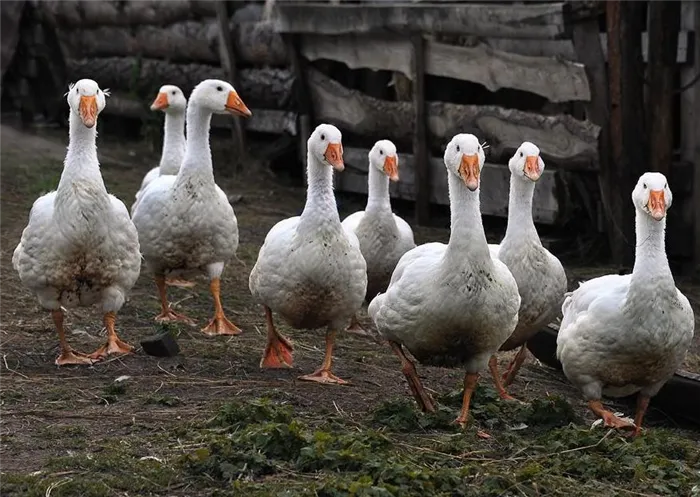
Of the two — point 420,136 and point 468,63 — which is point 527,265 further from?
point 420,136

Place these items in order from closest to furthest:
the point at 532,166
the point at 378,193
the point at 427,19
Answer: the point at 532,166
the point at 378,193
the point at 427,19

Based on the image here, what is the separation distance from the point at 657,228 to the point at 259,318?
352 centimetres

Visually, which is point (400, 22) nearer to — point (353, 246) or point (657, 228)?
point (353, 246)

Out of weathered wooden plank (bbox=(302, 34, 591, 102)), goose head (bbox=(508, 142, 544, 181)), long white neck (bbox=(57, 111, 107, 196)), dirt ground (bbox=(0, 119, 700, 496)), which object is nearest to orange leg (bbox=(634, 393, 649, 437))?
dirt ground (bbox=(0, 119, 700, 496))

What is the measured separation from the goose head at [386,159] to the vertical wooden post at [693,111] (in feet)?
9.54

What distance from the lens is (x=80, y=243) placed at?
7.68 meters

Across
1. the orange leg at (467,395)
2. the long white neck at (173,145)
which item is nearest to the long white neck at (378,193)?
the long white neck at (173,145)

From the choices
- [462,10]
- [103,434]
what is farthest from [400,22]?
[103,434]

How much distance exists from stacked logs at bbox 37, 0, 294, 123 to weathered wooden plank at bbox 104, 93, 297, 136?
1.5 inches

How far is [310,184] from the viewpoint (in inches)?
311

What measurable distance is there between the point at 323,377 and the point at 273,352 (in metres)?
0.60

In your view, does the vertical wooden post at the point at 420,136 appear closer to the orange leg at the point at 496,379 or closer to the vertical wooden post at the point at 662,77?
the vertical wooden post at the point at 662,77

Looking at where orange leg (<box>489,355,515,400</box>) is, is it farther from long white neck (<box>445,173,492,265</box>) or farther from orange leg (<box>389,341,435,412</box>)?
long white neck (<box>445,173,492,265</box>)

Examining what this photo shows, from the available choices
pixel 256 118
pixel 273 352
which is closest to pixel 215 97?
pixel 273 352
